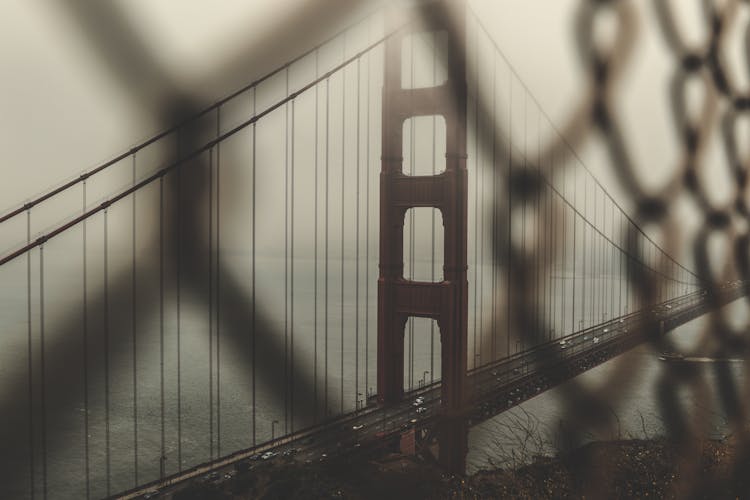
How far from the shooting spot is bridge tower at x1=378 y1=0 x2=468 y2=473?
62.2 ft

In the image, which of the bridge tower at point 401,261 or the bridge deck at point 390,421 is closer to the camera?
the bridge deck at point 390,421

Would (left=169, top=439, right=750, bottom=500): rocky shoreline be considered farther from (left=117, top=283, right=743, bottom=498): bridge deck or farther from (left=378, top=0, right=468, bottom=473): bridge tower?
(left=378, top=0, right=468, bottom=473): bridge tower

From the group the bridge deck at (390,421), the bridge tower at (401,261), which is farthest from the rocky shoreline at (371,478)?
the bridge tower at (401,261)

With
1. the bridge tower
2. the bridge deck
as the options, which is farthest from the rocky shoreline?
the bridge tower

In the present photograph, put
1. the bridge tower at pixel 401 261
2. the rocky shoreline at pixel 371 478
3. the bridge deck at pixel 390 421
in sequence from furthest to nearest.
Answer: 1. the bridge tower at pixel 401 261
2. the bridge deck at pixel 390 421
3. the rocky shoreline at pixel 371 478

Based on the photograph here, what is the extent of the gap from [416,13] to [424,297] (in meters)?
19.0

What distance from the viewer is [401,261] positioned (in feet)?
67.6

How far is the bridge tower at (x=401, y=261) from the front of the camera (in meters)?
19.0

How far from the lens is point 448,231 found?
1959 cm

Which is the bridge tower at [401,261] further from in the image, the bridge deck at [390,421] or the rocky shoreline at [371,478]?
the rocky shoreline at [371,478]

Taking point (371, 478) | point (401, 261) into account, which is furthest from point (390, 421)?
point (401, 261)

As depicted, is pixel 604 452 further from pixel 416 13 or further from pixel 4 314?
pixel 4 314

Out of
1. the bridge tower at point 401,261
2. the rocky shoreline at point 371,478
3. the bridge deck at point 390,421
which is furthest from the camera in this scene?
the bridge tower at point 401,261

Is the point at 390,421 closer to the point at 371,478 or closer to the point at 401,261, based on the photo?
the point at 371,478
